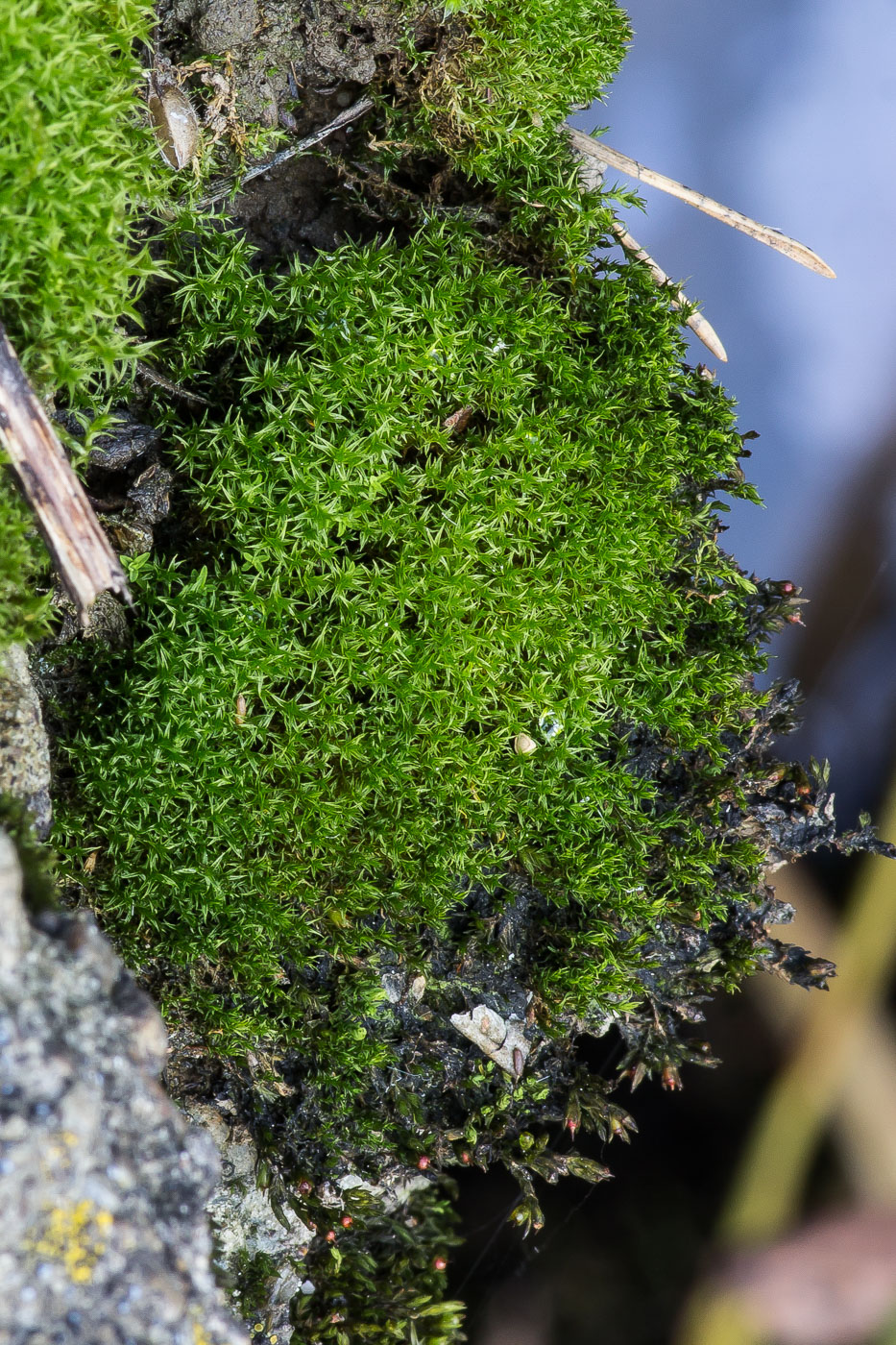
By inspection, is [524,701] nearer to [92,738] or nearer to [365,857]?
[365,857]

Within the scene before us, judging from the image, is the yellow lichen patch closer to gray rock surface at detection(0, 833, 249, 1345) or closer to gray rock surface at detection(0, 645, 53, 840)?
gray rock surface at detection(0, 833, 249, 1345)

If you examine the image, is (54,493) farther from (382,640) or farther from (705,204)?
(705,204)

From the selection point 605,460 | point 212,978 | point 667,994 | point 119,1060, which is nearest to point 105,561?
point 119,1060

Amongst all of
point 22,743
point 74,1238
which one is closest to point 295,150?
point 22,743

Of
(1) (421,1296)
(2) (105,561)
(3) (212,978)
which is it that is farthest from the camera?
(1) (421,1296)

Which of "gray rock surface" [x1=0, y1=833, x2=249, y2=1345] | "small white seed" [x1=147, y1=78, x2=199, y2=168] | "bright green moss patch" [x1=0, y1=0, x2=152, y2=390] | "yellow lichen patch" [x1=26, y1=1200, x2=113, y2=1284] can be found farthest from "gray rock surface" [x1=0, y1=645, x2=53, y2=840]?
"small white seed" [x1=147, y1=78, x2=199, y2=168]

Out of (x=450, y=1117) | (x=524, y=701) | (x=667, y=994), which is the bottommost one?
(x=450, y=1117)

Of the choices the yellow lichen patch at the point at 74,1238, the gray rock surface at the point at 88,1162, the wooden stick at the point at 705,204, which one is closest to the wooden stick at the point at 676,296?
the wooden stick at the point at 705,204
